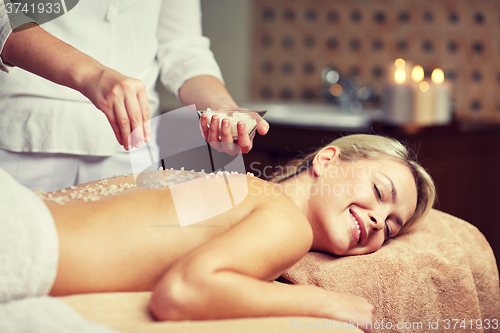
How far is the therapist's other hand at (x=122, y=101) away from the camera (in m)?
0.67

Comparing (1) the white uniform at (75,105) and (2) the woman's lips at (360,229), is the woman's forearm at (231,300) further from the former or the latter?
(1) the white uniform at (75,105)

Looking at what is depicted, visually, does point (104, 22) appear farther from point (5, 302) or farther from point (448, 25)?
point (448, 25)

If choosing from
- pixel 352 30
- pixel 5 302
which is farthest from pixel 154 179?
pixel 352 30

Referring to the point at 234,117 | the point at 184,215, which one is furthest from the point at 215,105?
the point at 184,215

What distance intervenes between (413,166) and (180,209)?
62 cm

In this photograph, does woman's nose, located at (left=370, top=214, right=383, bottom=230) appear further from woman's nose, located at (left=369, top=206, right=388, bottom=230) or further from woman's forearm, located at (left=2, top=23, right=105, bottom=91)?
woman's forearm, located at (left=2, top=23, right=105, bottom=91)

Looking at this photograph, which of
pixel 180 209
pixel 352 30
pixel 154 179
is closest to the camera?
pixel 180 209

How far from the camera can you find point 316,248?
3.23ft

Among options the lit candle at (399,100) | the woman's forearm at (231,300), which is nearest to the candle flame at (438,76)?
the lit candle at (399,100)

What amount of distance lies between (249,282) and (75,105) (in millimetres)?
625

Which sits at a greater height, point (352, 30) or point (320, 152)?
point (352, 30)

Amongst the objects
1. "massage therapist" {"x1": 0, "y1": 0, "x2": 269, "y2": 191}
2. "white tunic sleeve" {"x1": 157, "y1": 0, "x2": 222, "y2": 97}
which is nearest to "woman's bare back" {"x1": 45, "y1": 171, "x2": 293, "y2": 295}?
"massage therapist" {"x1": 0, "y1": 0, "x2": 269, "y2": 191}

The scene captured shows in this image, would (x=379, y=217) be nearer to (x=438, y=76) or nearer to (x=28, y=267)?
(x=28, y=267)

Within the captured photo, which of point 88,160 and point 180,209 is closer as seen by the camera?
Result: point 180,209
